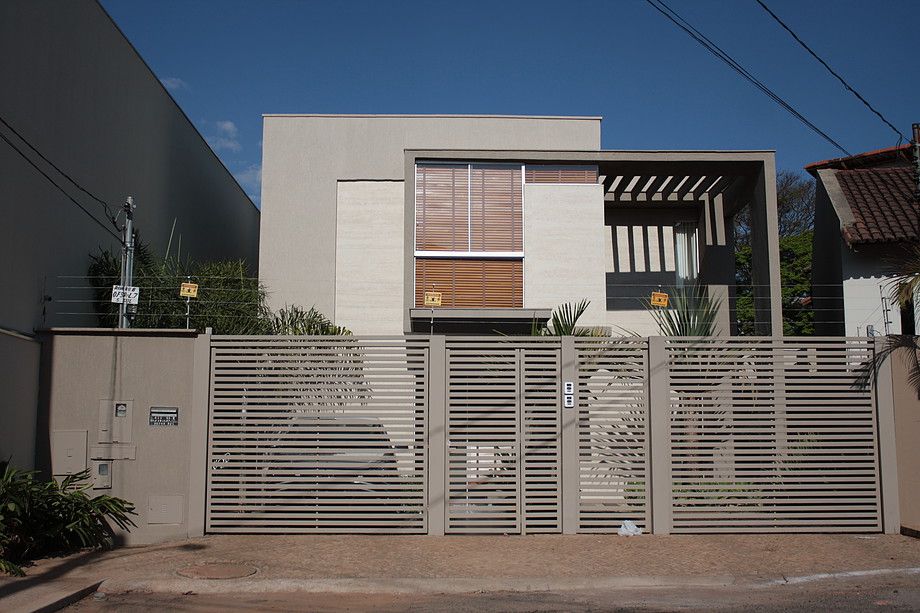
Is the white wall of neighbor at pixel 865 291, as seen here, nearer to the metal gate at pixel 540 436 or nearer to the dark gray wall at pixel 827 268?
the dark gray wall at pixel 827 268

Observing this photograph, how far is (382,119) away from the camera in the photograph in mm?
22141

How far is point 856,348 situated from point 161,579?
8.31m

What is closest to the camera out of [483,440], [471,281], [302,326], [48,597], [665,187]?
[48,597]

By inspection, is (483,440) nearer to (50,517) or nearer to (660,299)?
(50,517)

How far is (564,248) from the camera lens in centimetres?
1634

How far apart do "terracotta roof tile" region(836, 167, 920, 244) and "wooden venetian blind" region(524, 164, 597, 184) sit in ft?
16.3

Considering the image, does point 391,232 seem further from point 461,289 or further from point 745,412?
point 745,412

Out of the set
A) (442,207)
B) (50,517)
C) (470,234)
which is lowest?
(50,517)

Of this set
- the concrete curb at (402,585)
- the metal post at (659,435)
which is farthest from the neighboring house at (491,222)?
the concrete curb at (402,585)

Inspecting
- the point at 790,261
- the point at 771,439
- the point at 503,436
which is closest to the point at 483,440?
the point at 503,436

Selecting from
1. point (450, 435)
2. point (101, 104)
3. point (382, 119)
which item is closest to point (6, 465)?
point (450, 435)

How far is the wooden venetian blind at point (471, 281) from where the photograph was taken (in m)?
16.2

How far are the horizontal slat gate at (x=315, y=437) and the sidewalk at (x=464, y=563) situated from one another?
32cm

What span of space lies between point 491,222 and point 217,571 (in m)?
9.72
